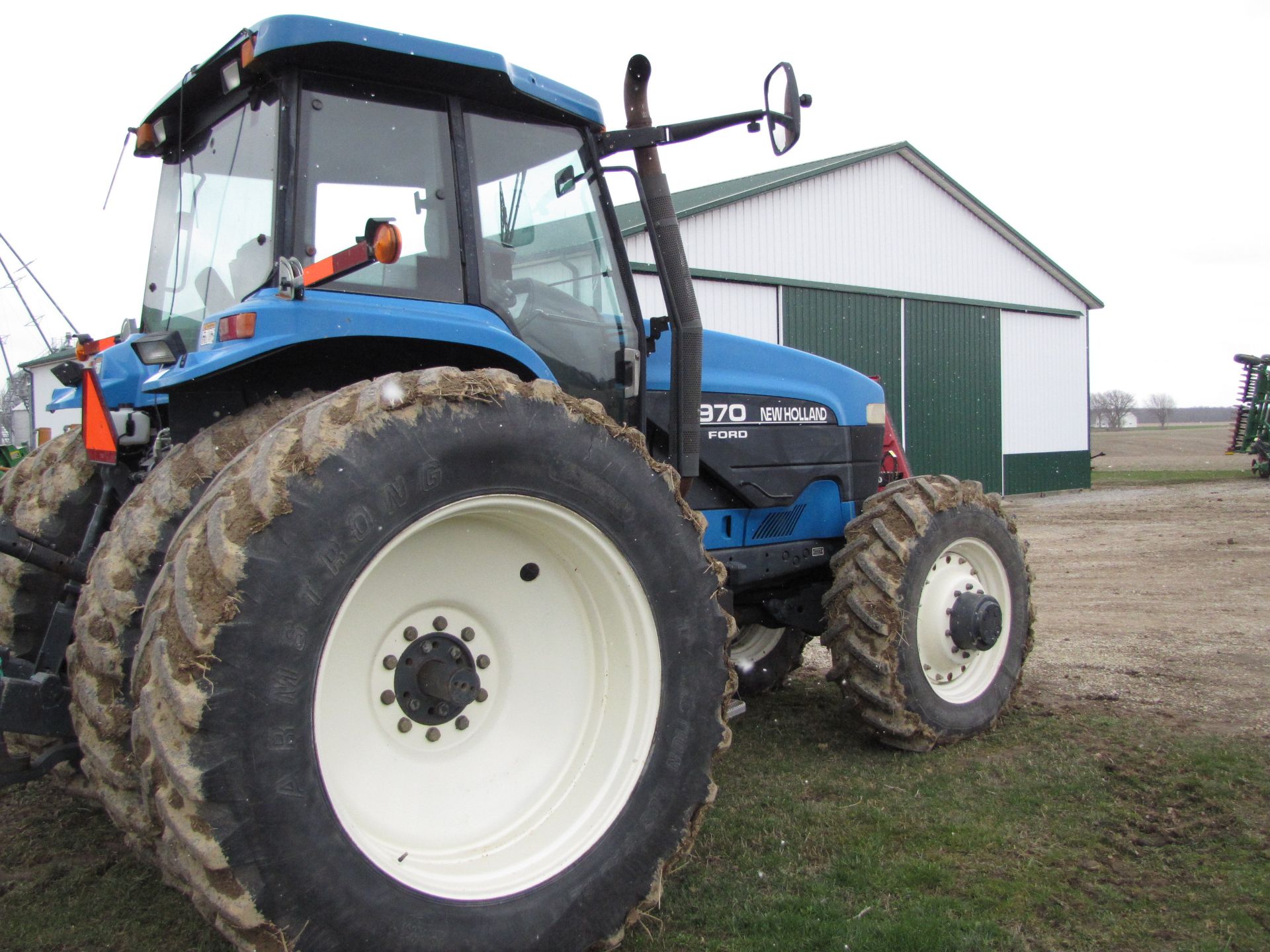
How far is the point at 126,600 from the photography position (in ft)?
8.35

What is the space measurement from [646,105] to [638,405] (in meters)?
1.08

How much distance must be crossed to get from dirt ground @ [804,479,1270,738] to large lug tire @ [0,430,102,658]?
4.14 meters

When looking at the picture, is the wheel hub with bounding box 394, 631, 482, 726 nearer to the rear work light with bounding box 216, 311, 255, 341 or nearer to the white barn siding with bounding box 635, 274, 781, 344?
the rear work light with bounding box 216, 311, 255, 341

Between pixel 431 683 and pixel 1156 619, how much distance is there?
6.51 m

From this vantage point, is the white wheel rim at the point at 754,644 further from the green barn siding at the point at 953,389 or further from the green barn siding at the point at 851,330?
the green barn siding at the point at 953,389

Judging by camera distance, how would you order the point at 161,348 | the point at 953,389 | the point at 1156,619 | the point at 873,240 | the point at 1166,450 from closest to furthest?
1. the point at 161,348
2. the point at 1156,619
3. the point at 873,240
4. the point at 953,389
5. the point at 1166,450

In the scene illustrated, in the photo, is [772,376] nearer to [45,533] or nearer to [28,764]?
[45,533]

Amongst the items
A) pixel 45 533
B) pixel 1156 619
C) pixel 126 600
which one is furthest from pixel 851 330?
pixel 126 600

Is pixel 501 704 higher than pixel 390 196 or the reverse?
the reverse

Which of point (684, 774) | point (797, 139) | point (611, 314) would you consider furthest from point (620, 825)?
point (797, 139)

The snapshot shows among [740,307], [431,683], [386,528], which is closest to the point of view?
[386,528]

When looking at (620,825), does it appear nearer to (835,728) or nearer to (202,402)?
(202,402)

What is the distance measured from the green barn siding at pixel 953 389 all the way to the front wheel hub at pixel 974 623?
14.0 metres

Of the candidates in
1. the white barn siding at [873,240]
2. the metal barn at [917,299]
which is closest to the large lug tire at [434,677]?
the metal barn at [917,299]
